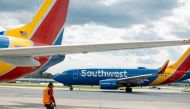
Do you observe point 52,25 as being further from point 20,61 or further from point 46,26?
point 20,61

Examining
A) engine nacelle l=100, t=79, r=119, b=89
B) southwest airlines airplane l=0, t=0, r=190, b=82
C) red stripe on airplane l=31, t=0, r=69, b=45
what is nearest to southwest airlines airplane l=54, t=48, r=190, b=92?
engine nacelle l=100, t=79, r=119, b=89

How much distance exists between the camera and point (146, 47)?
43.4 feet

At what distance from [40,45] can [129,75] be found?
31646 mm

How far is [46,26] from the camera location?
17516mm

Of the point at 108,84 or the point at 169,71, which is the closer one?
the point at 108,84

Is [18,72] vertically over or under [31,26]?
under

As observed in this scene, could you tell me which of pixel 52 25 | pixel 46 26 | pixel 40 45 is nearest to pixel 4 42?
pixel 40 45

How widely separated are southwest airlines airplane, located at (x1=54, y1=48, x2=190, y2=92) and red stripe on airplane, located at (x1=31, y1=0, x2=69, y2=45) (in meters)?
28.4

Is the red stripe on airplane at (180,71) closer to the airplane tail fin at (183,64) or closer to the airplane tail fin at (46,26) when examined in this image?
the airplane tail fin at (183,64)

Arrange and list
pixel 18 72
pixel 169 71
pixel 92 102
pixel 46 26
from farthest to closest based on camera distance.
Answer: pixel 169 71
pixel 92 102
pixel 46 26
pixel 18 72

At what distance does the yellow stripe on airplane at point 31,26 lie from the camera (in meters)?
17.0

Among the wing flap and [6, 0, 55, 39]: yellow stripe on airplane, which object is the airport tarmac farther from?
the wing flap

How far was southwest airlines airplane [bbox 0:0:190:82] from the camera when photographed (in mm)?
12959

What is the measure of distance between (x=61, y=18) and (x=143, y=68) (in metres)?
32.4
